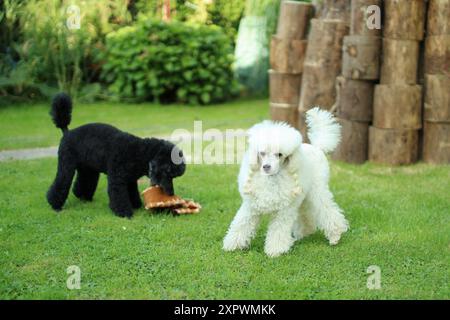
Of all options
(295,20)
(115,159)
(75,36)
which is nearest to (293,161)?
(115,159)

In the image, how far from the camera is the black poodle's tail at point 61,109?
624 cm

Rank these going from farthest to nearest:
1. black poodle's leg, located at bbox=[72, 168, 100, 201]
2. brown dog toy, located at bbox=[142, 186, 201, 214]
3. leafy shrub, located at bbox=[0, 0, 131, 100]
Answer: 1. leafy shrub, located at bbox=[0, 0, 131, 100]
2. black poodle's leg, located at bbox=[72, 168, 100, 201]
3. brown dog toy, located at bbox=[142, 186, 201, 214]

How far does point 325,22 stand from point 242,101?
571 centimetres

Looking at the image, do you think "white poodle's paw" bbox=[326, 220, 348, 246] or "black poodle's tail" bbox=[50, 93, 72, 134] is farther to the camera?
"black poodle's tail" bbox=[50, 93, 72, 134]

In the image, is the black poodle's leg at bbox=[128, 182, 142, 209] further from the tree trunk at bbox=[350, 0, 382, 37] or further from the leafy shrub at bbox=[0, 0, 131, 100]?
the leafy shrub at bbox=[0, 0, 131, 100]

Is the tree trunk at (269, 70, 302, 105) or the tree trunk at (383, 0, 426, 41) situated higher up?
the tree trunk at (383, 0, 426, 41)

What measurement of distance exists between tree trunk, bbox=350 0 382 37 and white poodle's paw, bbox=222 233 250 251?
376cm

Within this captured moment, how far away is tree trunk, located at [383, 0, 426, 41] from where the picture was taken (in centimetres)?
752

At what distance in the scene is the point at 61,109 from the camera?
20.5ft

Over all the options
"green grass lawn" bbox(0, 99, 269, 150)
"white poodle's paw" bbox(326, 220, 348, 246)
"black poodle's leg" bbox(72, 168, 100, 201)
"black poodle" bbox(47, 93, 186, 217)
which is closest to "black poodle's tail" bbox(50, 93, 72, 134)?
"black poodle" bbox(47, 93, 186, 217)

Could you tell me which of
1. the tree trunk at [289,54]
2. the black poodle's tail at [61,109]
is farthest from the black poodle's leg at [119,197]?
the tree trunk at [289,54]

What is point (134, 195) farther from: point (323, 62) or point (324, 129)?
point (323, 62)

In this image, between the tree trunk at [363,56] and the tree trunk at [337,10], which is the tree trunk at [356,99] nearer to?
the tree trunk at [363,56]

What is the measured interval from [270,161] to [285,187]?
1.10ft
